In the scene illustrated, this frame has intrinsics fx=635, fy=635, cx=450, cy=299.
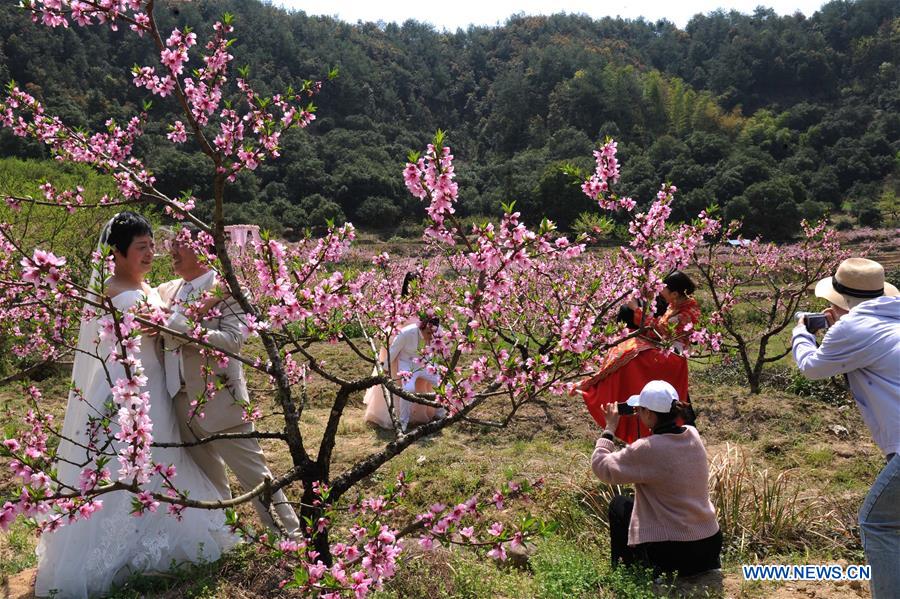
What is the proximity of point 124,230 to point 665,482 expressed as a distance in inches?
121

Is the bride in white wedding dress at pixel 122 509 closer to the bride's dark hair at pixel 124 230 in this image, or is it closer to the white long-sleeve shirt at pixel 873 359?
the bride's dark hair at pixel 124 230

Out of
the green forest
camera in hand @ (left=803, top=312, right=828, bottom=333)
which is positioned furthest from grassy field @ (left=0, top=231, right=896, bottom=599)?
the green forest

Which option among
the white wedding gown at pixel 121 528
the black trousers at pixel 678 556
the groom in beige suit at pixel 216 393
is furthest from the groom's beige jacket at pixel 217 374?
the black trousers at pixel 678 556

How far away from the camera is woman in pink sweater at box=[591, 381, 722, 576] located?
Result: 10.2 ft

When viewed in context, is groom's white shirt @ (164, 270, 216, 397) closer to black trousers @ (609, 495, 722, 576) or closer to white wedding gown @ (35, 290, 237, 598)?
white wedding gown @ (35, 290, 237, 598)

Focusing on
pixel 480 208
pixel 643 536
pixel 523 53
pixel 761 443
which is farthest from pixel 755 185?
pixel 523 53

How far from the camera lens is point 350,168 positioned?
4994 centimetres

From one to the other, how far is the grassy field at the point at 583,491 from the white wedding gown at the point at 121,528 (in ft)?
0.41

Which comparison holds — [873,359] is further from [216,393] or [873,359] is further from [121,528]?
[121,528]

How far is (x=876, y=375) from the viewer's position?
2.74 m

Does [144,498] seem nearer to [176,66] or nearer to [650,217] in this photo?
[176,66]

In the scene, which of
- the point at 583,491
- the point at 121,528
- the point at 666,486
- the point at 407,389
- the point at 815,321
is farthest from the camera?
the point at 407,389

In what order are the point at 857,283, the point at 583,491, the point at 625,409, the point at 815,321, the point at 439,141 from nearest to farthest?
the point at 439,141 < the point at 857,283 < the point at 815,321 < the point at 625,409 < the point at 583,491

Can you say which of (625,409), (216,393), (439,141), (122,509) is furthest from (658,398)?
(122,509)
